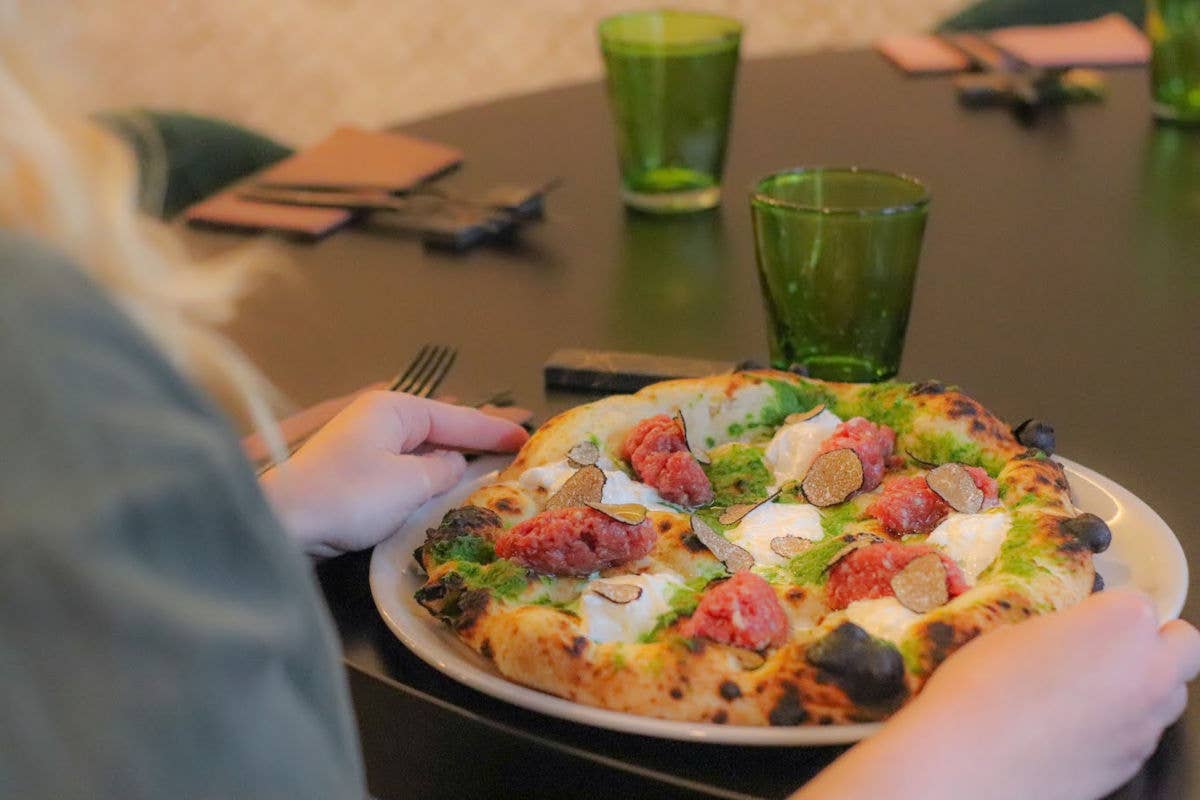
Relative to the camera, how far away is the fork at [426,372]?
1164 mm

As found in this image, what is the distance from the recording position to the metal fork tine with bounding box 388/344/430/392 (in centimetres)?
116

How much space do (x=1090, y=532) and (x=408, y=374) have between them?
1.92 feet

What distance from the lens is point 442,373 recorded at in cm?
119

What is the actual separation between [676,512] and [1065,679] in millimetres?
265

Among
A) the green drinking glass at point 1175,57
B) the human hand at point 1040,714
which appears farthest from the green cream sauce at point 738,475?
the green drinking glass at point 1175,57

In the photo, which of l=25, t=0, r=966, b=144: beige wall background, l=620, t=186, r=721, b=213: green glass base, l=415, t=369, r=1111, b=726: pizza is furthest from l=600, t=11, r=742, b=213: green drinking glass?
l=25, t=0, r=966, b=144: beige wall background

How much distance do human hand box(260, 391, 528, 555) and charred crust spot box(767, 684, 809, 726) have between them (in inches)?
12.1

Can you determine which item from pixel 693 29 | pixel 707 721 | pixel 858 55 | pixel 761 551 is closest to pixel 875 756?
A: pixel 707 721

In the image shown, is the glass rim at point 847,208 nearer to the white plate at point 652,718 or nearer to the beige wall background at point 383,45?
the white plate at point 652,718

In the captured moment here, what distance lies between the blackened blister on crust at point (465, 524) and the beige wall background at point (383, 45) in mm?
3141

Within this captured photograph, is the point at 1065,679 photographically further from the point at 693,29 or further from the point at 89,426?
the point at 693,29

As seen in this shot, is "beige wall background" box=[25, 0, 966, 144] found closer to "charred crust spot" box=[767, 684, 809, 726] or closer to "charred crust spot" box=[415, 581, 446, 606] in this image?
"charred crust spot" box=[415, 581, 446, 606]

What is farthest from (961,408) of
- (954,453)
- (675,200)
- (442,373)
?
(675,200)

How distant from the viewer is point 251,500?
0.51m
